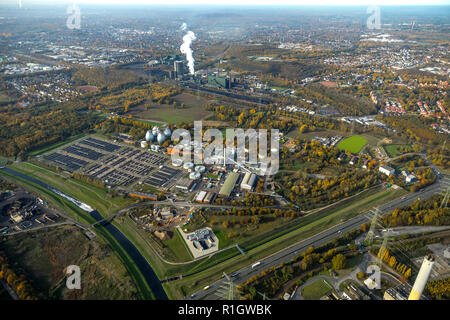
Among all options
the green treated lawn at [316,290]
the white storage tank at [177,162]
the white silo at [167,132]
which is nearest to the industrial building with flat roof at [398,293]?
the green treated lawn at [316,290]

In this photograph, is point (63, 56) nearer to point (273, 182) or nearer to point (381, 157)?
point (273, 182)

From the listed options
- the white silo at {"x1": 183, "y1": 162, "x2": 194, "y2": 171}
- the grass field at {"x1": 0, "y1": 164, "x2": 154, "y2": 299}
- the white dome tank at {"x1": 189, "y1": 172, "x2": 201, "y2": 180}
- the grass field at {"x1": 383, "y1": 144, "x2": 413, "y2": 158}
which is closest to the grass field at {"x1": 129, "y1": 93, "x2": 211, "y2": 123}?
the white silo at {"x1": 183, "y1": 162, "x2": 194, "y2": 171}

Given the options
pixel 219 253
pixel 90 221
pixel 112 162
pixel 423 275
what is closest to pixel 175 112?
pixel 112 162

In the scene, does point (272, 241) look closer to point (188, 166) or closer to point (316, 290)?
point (316, 290)

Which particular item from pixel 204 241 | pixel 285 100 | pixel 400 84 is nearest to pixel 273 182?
pixel 204 241

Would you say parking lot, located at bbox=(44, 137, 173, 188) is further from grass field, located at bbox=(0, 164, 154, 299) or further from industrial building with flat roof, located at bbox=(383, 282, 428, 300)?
industrial building with flat roof, located at bbox=(383, 282, 428, 300)
